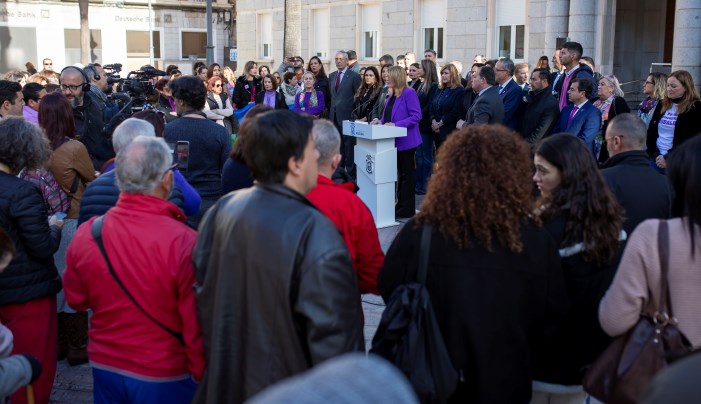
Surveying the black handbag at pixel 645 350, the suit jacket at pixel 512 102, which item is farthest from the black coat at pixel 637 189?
the suit jacket at pixel 512 102

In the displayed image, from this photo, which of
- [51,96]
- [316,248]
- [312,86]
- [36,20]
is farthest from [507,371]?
[36,20]

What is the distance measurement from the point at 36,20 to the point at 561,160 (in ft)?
139

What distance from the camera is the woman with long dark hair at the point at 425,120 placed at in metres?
11.4

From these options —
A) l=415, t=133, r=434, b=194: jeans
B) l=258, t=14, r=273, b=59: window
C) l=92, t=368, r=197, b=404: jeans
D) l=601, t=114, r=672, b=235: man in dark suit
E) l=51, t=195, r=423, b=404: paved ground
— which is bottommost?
l=51, t=195, r=423, b=404: paved ground

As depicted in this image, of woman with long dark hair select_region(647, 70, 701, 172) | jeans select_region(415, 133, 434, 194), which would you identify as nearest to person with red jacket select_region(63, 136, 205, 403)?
woman with long dark hair select_region(647, 70, 701, 172)

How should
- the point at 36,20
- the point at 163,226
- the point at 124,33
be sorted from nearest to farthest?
the point at 163,226 < the point at 36,20 < the point at 124,33

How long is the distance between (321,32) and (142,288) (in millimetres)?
23473

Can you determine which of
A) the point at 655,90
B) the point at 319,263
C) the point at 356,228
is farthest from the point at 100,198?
the point at 655,90

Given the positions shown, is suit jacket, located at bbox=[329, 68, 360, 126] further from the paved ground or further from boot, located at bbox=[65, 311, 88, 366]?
boot, located at bbox=[65, 311, 88, 366]

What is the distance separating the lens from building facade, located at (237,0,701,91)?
1595 cm

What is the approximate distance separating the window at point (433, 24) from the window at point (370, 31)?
7.13 feet

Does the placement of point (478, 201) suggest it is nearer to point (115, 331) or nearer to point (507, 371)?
point (507, 371)

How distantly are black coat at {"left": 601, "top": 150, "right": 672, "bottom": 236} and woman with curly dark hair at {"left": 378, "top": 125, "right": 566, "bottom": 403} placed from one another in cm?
126

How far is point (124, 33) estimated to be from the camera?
144 ft
